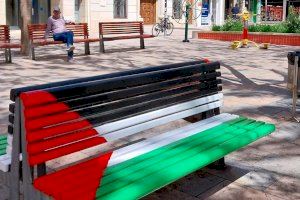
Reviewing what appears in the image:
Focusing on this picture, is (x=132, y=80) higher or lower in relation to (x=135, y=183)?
higher

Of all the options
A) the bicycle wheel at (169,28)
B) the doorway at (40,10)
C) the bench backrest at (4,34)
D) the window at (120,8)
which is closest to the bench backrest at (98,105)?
the bench backrest at (4,34)

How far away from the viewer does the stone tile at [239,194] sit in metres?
3.55

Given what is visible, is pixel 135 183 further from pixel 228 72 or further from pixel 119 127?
pixel 228 72

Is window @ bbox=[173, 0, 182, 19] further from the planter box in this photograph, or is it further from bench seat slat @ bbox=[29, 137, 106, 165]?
bench seat slat @ bbox=[29, 137, 106, 165]

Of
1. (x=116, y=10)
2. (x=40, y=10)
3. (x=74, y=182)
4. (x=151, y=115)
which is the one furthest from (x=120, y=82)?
(x=116, y=10)

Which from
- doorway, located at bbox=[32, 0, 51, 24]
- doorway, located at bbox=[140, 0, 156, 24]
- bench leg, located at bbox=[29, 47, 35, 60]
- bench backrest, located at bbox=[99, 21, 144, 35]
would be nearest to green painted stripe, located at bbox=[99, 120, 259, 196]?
bench leg, located at bbox=[29, 47, 35, 60]

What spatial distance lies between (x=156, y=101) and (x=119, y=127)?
1.58 ft

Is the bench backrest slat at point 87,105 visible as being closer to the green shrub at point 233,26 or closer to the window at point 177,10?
the green shrub at point 233,26

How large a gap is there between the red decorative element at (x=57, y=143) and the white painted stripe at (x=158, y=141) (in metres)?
0.19

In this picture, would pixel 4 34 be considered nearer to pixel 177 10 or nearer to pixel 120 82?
pixel 120 82

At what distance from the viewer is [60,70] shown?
10016mm

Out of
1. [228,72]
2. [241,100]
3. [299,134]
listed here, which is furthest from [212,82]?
[228,72]

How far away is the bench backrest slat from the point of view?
Answer: 274 centimetres

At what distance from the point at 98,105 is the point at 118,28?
37.7ft
